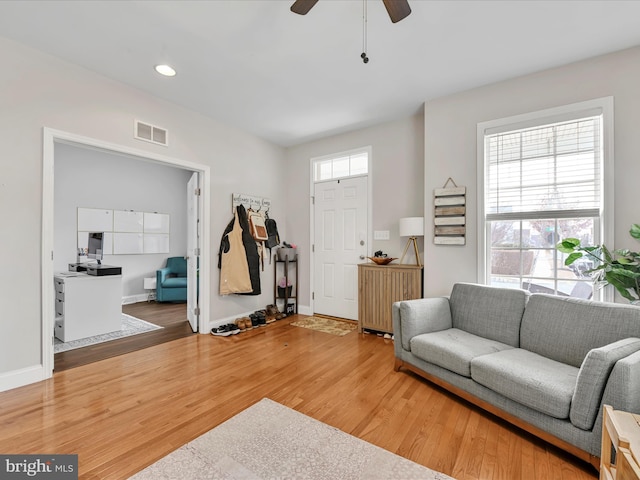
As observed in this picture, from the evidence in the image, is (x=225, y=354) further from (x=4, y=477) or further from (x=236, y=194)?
(x=236, y=194)

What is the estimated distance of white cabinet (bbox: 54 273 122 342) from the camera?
3.41m

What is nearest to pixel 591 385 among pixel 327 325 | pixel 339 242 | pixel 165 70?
pixel 327 325

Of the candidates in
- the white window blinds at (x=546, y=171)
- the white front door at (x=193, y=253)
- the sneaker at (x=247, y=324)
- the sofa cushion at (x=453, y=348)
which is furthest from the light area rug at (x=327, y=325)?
the white window blinds at (x=546, y=171)

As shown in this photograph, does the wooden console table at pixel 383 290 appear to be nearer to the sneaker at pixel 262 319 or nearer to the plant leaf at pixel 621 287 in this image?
the sneaker at pixel 262 319

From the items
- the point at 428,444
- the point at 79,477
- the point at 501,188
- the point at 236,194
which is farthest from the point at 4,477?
the point at 501,188

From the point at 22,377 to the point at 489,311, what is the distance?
386 cm

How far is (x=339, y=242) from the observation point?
441 centimetres

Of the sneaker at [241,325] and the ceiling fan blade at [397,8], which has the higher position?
the ceiling fan blade at [397,8]

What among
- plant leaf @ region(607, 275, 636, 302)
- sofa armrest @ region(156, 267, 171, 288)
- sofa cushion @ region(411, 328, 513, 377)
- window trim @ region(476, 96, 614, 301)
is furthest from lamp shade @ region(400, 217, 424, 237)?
sofa armrest @ region(156, 267, 171, 288)

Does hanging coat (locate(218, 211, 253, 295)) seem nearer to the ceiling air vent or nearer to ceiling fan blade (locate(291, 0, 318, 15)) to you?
the ceiling air vent

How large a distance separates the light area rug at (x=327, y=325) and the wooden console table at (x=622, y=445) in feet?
8.85

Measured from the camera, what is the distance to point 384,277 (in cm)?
364

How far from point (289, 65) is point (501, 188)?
7.73 ft

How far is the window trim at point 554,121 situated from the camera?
2451 millimetres
